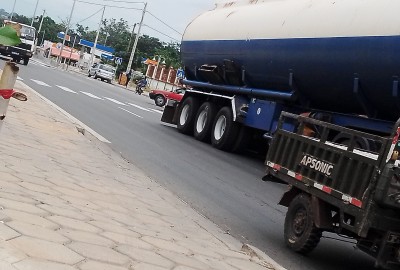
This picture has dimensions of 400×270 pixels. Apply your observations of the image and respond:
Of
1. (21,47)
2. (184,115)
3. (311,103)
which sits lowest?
(184,115)

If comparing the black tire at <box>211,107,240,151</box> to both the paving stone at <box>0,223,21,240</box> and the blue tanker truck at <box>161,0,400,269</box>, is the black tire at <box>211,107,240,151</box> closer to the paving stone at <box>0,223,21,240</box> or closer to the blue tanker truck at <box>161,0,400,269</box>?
the blue tanker truck at <box>161,0,400,269</box>

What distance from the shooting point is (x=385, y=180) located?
5328 millimetres

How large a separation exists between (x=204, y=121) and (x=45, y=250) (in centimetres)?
1420

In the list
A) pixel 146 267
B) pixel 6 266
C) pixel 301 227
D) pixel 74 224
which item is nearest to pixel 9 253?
pixel 6 266

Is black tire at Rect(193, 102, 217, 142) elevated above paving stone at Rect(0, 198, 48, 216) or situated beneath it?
elevated above

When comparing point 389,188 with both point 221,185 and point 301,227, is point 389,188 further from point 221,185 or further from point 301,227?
point 221,185

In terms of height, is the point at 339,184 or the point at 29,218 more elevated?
the point at 339,184

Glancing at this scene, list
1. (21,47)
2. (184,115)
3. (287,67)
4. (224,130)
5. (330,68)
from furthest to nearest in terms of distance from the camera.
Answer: (184,115) → (224,130) → (287,67) → (330,68) → (21,47)

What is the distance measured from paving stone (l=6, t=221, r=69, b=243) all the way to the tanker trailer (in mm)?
3549

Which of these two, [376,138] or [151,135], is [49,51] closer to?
[151,135]

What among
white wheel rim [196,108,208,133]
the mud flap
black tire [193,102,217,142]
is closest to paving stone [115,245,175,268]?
black tire [193,102,217,142]

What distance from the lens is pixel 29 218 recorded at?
4793 mm

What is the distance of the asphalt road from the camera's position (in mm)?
6934

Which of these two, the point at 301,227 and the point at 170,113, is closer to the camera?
the point at 301,227
